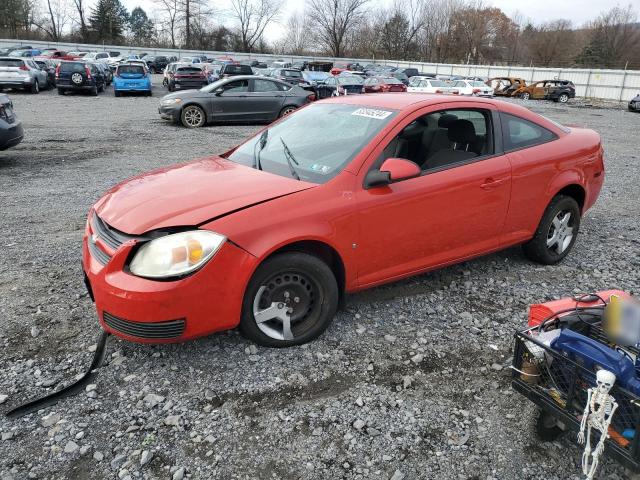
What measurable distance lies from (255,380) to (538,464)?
1.59 metres

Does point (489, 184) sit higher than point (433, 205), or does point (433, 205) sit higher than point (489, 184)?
point (489, 184)

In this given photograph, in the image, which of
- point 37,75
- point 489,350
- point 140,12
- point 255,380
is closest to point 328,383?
point 255,380

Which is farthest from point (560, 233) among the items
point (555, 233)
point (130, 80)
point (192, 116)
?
point (130, 80)

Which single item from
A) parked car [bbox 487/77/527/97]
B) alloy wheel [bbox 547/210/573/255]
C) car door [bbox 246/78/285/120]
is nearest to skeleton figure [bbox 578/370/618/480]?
alloy wheel [bbox 547/210/573/255]

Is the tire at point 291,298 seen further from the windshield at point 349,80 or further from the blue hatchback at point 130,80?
the blue hatchback at point 130,80

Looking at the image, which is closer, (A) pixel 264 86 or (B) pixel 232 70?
(A) pixel 264 86

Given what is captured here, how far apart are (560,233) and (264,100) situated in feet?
39.2

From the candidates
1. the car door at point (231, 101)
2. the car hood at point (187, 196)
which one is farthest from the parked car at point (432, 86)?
the car hood at point (187, 196)

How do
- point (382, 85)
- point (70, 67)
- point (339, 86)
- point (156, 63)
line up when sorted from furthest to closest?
point (156, 63) → point (70, 67) → point (382, 85) → point (339, 86)

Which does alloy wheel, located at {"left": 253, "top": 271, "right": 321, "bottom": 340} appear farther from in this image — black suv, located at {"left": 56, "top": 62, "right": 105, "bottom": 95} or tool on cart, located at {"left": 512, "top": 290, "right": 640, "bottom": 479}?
black suv, located at {"left": 56, "top": 62, "right": 105, "bottom": 95}

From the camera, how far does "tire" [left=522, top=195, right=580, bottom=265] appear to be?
15.2 feet

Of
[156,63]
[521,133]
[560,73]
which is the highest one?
[560,73]

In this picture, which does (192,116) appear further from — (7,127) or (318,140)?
(318,140)

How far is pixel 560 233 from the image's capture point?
4.85 metres
